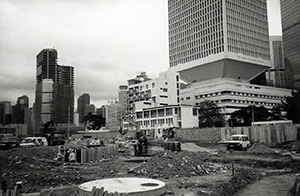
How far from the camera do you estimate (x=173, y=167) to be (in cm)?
1848

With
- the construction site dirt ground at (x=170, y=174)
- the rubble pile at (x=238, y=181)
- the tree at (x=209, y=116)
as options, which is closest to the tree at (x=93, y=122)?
the tree at (x=209, y=116)

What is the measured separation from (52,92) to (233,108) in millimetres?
87796

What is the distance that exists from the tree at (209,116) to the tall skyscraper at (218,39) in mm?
27708

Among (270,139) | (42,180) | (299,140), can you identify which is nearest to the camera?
(42,180)

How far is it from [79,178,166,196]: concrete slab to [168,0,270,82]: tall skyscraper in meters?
102

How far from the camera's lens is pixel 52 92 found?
138 m

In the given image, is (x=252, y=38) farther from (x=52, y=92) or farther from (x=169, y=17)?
(x=52, y=92)

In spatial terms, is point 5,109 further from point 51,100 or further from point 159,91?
point 51,100

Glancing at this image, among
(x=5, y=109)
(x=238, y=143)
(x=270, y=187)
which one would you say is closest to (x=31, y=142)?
(x=5, y=109)

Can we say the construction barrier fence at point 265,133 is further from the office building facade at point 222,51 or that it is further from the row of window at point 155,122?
the office building facade at point 222,51

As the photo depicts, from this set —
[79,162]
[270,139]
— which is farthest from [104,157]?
[270,139]

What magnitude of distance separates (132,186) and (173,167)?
600cm

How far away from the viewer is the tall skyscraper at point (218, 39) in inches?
4515

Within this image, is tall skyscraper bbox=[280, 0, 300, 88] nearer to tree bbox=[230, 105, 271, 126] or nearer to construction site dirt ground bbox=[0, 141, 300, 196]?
tree bbox=[230, 105, 271, 126]
